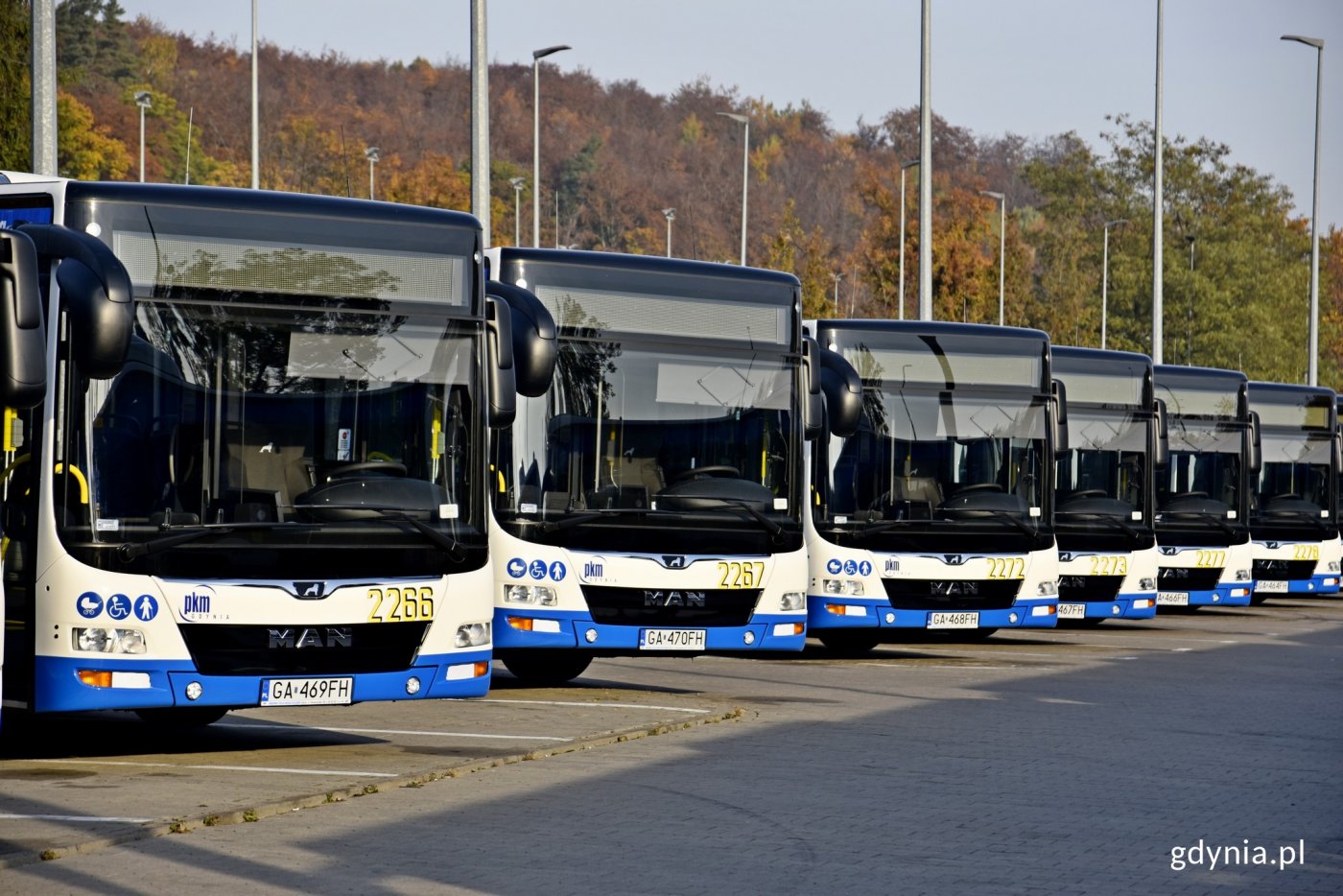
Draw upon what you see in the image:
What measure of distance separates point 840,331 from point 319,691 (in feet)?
30.9

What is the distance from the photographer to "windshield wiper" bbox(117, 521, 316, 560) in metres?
10.7

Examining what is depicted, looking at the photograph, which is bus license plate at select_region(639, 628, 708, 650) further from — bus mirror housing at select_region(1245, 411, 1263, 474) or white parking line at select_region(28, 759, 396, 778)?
bus mirror housing at select_region(1245, 411, 1263, 474)

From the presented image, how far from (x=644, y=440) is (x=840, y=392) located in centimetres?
334

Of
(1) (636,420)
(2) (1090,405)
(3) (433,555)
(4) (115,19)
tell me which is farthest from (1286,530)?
(4) (115,19)

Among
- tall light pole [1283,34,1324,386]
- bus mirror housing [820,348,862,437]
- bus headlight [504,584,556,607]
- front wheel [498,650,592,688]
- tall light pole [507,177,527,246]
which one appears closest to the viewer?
bus headlight [504,584,556,607]

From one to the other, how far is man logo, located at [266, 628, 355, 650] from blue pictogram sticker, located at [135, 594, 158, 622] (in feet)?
2.08

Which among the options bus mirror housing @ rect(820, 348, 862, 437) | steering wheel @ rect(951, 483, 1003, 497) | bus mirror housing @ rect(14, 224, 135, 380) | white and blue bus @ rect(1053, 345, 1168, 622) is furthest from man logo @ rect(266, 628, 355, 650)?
white and blue bus @ rect(1053, 345, 1168, 622)

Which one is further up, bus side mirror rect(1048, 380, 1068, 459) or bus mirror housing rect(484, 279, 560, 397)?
bus mirror housing rect(484, 279, 560, 397)

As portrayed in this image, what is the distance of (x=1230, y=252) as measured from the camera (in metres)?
87.6

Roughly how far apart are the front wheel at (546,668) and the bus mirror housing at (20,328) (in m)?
8.20

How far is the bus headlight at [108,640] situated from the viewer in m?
10.6

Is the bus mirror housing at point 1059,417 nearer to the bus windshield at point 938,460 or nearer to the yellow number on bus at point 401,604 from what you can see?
the bus windshield at point 938,460

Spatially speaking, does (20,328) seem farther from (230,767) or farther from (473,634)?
(473,634)

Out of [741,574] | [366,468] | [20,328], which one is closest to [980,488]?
[741,574]
